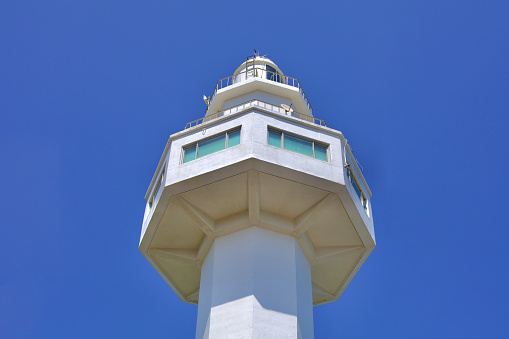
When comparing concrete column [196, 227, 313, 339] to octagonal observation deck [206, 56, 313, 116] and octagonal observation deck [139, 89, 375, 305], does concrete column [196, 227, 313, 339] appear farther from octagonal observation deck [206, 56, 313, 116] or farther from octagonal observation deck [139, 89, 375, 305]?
octagonal observation deck [206, 56, 313, 116]

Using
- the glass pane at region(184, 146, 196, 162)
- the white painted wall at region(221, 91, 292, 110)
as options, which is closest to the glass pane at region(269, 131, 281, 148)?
the glass pane at region(184, 146, 196, 162)

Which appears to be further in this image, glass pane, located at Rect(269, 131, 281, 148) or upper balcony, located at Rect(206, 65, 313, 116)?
upper balcony, located at Rect(206, 65, 313, 116)

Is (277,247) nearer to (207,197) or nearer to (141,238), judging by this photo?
(207,197)

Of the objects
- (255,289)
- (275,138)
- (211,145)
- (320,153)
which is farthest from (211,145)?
(255,289)

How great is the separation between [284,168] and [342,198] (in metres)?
2.91

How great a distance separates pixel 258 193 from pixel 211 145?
302cm

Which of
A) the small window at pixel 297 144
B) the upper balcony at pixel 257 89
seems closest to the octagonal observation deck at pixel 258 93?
the upper balcony at pixel 257 89

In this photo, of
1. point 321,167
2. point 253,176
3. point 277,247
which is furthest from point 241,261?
point 321,167

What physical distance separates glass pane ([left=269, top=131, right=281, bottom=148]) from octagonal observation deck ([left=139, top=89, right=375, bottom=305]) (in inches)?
1.8

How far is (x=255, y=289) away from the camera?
24.4 metres

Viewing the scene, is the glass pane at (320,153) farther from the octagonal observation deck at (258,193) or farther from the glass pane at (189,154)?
the glass pane at (189,154)

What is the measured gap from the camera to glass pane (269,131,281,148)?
25.9m

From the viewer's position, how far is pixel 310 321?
84.0 feet

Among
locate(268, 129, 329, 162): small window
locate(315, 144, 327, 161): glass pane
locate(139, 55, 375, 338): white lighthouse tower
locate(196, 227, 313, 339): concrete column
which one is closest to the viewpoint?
locate(196, 227, 313, 339): concrete column
